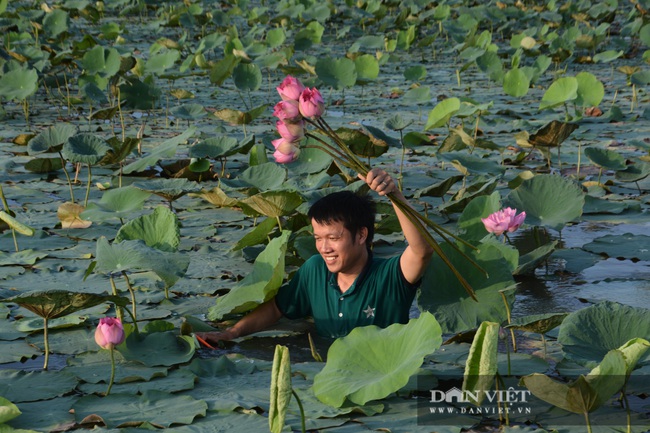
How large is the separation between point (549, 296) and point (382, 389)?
1.45 metres

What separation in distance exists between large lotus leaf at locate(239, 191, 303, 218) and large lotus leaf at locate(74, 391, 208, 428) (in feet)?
3.92

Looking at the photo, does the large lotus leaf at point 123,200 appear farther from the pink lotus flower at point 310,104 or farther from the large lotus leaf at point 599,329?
the large lotus leaf at point 599,329

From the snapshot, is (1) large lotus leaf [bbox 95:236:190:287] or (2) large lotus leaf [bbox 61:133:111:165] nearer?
(1) large lotus leaf [bbox 95:236:190:287]

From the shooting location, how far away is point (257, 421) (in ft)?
7.91

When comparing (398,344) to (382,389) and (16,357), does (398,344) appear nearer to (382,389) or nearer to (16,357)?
(382,389)

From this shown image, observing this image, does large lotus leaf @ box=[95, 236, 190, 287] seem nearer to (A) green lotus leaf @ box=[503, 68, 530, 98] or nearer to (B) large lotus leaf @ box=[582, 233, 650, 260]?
(B) large lotus leaf @ box=[582, 233, 650, 260]

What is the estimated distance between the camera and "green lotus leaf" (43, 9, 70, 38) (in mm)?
9430

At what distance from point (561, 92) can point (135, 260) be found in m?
4.18

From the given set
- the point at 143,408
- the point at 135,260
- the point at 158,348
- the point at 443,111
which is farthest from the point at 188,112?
the point at 143,408

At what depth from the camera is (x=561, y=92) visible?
6426 millimetres

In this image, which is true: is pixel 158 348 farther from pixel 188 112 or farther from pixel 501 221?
pixel 188 112

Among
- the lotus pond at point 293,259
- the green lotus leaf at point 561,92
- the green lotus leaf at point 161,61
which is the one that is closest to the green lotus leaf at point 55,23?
the lotus pond at point 293,259

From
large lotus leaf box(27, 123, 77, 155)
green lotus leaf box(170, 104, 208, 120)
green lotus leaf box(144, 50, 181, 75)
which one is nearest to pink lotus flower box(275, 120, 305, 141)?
large lotus leaf box(27, 123, 77, 155)

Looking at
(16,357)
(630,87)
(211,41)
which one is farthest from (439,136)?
(16,357)
